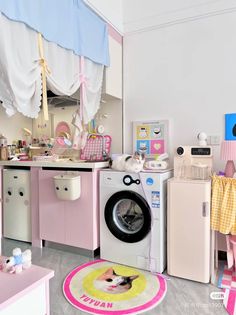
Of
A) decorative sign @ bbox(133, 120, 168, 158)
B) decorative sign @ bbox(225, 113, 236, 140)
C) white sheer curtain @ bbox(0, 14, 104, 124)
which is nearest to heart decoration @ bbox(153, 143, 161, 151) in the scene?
decorative sign @ bbox(133, 120, 168, 158)

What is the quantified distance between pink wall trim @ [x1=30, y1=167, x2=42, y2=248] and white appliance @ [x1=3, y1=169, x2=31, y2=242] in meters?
0.08

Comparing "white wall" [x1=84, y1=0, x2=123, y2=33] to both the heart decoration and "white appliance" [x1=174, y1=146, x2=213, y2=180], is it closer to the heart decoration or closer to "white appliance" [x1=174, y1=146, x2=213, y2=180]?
the heart decoration

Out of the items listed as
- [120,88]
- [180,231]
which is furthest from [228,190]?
[120,88]

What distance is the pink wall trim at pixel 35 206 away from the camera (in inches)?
109

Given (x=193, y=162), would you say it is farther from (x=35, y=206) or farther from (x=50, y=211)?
(x=35, y=206)

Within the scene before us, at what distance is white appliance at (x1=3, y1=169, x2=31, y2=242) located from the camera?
2875 mm

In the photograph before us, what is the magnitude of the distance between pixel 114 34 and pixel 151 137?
1.29 m

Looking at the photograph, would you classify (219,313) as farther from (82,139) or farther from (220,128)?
(82,139)

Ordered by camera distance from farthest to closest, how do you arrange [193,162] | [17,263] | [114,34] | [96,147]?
1. [96,147]
2. [114,34]
3. [193,162]
4. [17,263]

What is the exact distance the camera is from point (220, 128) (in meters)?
2.53

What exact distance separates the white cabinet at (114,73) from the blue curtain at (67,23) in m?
0.14

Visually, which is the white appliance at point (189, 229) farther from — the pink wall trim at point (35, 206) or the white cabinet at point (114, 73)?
the pink wall trim at point (35, 206)

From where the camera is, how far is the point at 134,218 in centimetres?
247

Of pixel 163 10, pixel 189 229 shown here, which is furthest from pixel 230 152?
pixel 163 10
